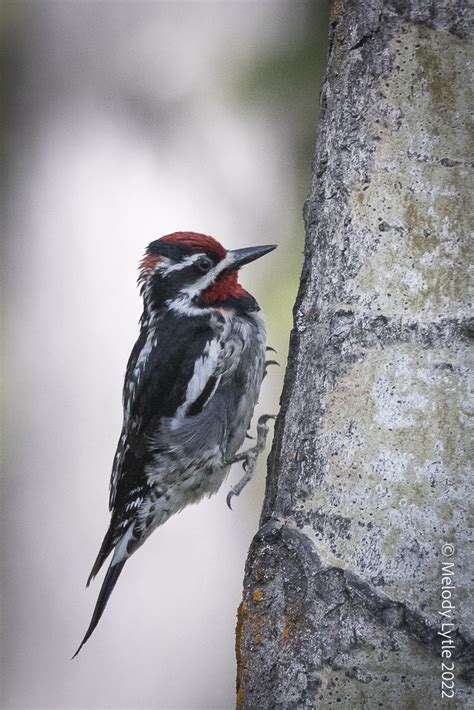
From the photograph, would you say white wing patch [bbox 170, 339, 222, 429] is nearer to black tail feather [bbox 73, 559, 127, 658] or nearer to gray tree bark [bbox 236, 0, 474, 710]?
black tail feather [bbox 73, 559, 127, 658]

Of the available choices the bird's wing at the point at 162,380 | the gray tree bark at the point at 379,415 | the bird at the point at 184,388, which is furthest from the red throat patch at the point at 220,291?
the gray tree bark at the point at 379,415

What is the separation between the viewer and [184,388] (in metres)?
3.26

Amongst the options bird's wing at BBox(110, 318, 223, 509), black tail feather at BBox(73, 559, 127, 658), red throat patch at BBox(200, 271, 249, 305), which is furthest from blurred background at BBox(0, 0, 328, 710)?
black tail feather at BBox(73, 559, 127, 658)

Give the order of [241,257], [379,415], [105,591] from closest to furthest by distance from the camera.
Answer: [379,415], [105,591], [241,257]

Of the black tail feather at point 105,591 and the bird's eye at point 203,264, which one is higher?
the bird's eye at point 203,264

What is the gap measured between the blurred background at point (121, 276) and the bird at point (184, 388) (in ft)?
3.74

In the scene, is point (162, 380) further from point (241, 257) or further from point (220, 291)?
point (241, 257)

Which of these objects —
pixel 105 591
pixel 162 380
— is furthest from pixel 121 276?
pixel 105 591

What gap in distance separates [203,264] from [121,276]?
63.1 inches

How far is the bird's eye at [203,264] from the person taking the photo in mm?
3374

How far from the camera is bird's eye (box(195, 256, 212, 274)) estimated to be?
3374mm

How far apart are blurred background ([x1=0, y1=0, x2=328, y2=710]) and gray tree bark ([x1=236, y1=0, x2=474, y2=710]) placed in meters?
2.45

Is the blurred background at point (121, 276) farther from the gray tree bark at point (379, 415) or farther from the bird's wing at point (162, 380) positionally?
the gray tree bark at point (379, 415)

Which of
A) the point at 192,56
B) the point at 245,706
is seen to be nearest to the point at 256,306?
the point at 245,706
